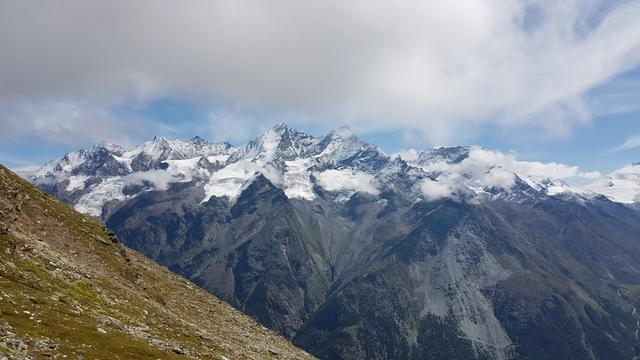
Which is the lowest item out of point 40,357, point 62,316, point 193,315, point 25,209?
point 40,357

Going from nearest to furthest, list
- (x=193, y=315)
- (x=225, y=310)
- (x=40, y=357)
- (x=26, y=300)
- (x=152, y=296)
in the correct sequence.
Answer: (x=40, y=357), (x=26, y=300), (x=152, y=296), (x=193, y=315), (x=225, y=310)

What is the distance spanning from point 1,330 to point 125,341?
47.4 ft

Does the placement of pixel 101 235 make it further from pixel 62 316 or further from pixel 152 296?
pixel 62 316

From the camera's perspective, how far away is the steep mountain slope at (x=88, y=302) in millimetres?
53812

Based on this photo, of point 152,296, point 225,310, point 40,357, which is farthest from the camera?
point 225,310

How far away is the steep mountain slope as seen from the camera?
5381 cm

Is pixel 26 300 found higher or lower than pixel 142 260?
lower

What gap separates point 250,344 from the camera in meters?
99.1

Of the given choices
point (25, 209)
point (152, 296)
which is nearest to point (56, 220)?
point (25, 209)

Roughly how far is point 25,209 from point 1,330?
47.7m

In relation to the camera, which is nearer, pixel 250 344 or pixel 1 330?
pixel 1 330

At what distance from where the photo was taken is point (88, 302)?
2766 inches

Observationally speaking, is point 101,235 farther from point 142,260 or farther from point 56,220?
point 142,260

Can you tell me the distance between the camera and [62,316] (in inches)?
2315
